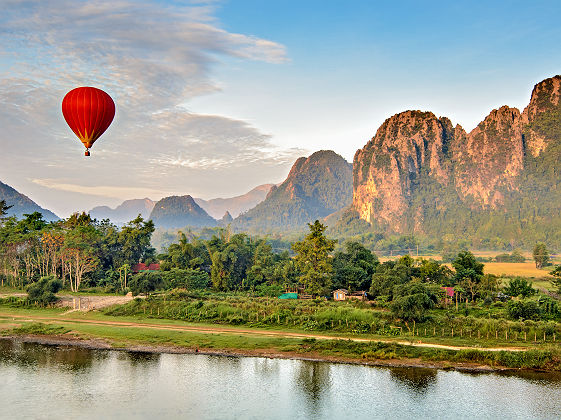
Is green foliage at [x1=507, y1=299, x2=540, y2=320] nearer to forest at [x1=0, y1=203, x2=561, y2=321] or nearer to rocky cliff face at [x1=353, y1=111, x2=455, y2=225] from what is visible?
forest at [x1=0, y1=203, x2=561, y2=321]

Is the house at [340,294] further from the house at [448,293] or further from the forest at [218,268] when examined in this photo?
the house at [448,293]

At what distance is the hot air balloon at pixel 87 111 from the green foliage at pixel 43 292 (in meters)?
12.0

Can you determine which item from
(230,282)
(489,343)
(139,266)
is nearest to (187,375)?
(489,343)

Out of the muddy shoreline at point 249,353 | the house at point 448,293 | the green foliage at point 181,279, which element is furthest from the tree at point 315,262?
the muddy shoreline at point 249,353

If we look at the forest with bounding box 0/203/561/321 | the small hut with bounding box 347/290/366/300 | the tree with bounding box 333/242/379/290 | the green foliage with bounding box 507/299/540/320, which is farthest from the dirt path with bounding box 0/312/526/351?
the tree with bounding box 333/242/379/290

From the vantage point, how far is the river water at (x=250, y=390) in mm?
14859

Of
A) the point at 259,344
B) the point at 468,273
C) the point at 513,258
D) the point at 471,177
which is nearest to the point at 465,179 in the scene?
the point at 471,177

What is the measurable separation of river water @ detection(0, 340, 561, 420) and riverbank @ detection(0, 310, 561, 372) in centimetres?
78

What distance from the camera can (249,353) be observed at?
21.0m

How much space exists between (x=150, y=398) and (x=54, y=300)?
17.4 m

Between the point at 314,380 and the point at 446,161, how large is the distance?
111709 millimetres

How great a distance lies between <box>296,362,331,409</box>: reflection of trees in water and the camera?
16.4 meters

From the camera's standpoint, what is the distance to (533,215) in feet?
319

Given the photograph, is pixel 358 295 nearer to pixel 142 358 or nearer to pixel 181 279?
pixel 181 279
